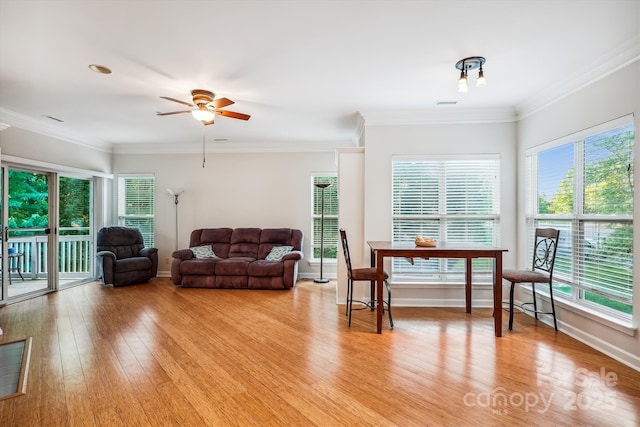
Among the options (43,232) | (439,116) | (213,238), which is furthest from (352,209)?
(43,232)

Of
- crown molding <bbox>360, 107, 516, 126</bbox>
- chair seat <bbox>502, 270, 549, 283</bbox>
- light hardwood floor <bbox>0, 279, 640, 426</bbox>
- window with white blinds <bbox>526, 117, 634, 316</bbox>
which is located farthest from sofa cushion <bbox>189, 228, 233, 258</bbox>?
window with white blinds <bbox>526, 117, 634, 316</bbox>

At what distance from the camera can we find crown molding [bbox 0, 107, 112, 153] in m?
4.39

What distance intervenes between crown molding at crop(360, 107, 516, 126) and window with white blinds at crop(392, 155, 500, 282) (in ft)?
1.63

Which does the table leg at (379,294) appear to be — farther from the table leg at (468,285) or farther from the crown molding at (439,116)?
the crown molding at (439,116)

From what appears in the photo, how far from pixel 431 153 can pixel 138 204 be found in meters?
5.79

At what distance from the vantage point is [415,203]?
444 cm

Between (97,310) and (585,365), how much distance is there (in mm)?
5314

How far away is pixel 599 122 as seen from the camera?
9.75 feet

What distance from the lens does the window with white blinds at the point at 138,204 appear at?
21.7 feet

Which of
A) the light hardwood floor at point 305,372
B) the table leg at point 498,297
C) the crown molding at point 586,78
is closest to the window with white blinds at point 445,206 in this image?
the light hardwood floor at point 305,372

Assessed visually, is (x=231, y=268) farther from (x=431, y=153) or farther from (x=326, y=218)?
(x=431, y=153)

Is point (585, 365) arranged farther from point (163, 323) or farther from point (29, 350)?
point (29, 350)

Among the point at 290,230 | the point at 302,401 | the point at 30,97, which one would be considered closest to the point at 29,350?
the point at 302,401

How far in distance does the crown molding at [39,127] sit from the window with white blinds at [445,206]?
532 centimetres
